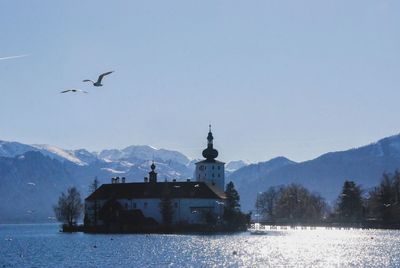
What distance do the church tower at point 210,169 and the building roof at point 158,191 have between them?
925 centimetres

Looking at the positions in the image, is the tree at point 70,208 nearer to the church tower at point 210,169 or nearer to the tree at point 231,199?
the church tower at point 210,169

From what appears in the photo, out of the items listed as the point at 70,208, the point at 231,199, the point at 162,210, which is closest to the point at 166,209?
the point at 162,210

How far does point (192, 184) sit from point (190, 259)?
77.2 metres

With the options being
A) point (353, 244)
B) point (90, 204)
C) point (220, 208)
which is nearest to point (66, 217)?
point (90, 204)

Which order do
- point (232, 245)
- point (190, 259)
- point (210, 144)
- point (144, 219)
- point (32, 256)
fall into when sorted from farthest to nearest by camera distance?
point (210, 144) → point (144, 219) → point (232, 245) → point (32, 256) → point (190, 259)

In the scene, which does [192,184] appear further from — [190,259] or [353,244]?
[190,259]

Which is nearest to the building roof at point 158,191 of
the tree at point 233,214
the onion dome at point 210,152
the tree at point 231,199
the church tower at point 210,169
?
the tree at point 231,199

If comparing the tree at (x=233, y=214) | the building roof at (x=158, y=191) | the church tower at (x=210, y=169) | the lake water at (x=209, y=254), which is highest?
the church tower at (x=210, y=169)

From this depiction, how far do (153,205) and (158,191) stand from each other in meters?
3.39

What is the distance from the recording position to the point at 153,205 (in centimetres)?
16600

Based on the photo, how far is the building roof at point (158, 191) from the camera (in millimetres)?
165125

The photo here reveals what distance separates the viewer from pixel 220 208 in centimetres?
16662

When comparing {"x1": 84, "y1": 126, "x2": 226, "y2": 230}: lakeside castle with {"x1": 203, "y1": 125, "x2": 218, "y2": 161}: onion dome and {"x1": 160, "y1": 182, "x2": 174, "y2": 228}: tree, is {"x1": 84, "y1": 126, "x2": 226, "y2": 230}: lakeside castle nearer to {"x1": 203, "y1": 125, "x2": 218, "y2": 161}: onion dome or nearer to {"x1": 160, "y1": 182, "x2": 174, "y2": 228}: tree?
{"x1": 160, "y1": 182, "x2": 174, "y2": 228}: tree

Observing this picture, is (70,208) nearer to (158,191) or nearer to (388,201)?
(158,191)
